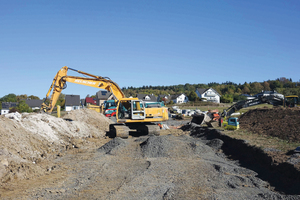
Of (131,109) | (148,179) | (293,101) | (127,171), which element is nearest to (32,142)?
(127,171)

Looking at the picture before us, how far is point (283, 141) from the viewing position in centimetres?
1257

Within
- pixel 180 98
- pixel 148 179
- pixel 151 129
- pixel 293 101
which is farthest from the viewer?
pixel 180 98

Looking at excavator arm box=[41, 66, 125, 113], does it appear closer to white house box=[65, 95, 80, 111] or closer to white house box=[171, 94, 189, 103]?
white house box=[65, 95, 80, 111]

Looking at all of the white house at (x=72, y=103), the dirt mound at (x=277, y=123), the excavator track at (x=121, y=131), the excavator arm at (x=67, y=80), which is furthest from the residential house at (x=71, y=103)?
the dirt mound at (x=277, y=123)

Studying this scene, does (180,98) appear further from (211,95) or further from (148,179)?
(148,179)

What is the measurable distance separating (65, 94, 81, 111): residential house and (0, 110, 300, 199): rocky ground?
207 feet

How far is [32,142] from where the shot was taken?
11.8 m

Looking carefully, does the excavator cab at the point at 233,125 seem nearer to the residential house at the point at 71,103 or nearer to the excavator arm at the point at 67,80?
the excavator arm at the point at 67,80

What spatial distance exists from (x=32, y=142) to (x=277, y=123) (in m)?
15.1

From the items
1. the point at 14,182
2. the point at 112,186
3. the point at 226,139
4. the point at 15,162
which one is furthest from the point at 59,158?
the point at 226,139

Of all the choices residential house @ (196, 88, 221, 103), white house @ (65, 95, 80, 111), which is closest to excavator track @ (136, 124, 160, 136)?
white house @ (65, 95, 80, 111)

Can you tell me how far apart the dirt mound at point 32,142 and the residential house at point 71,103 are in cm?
5847

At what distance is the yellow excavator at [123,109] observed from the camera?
17309 mm

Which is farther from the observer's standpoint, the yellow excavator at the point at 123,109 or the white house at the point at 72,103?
the white house at the point at 72,103
